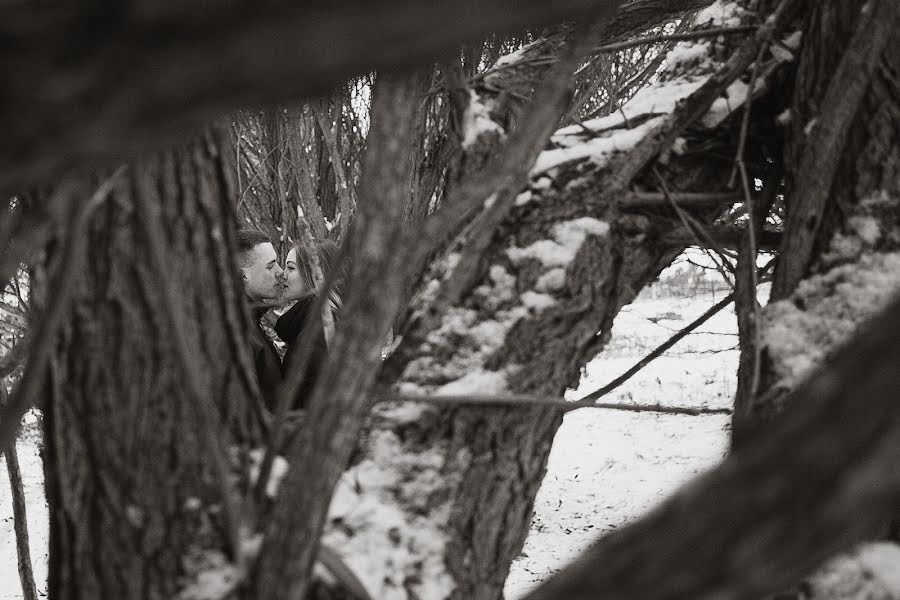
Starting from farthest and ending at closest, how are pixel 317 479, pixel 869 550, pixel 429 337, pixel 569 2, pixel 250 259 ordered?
pixel 250 259 → pixel 429 337 → pixel 869 550 → pixel 317 479 → pixel 569 2

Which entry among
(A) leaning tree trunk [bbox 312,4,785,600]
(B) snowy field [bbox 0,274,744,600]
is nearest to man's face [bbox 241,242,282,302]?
(A) leaning tree trunk [bbox 312,4,785,600]

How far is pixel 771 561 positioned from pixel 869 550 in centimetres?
62

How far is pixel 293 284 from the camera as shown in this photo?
2.66 m

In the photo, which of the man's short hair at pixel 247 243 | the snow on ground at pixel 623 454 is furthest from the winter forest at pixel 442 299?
the snow on ground at pixel 623 454

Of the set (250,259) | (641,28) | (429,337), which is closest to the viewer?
(429,337)

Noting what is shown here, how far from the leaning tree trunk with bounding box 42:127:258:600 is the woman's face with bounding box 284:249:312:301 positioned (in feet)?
5.65

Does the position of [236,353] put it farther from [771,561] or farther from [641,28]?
[641,28]

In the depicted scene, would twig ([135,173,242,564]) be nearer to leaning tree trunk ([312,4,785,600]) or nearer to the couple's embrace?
leaning tree trunk ([312,4,785,600])

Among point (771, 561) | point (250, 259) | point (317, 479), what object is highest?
point (250, 259)

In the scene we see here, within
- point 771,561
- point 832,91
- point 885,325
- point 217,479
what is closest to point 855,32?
point 832,91

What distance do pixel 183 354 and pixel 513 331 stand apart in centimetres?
56

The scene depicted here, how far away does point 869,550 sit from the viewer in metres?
0.95

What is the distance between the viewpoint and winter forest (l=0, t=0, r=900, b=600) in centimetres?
39

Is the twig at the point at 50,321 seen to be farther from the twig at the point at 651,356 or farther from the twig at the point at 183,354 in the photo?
the twig at the point at 651,356
